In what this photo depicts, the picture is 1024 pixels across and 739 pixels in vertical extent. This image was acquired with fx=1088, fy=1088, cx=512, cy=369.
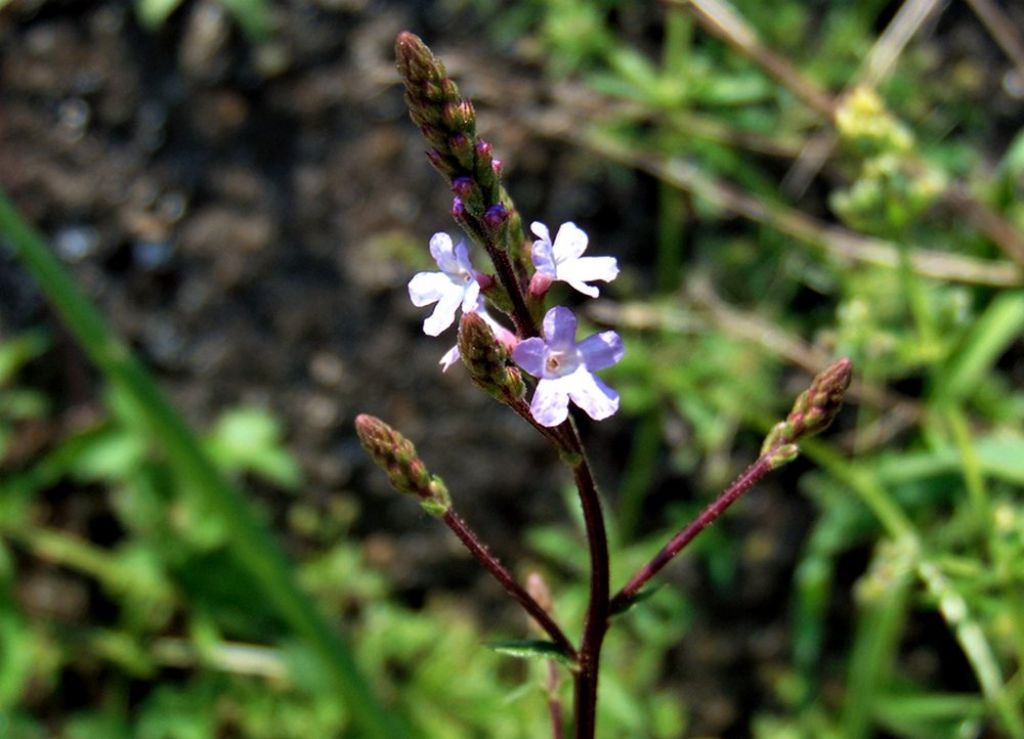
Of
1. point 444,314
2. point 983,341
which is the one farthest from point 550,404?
point 983,341

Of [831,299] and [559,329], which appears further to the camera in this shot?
[831,299]

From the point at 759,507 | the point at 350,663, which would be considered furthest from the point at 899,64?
the point at 350,663

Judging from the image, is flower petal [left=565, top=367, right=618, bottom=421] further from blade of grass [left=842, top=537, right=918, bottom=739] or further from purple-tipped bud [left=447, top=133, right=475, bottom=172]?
blade of grass [left=842, top=537, right=918, bottom=739]

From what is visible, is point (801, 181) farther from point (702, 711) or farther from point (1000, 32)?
point (702, 711)

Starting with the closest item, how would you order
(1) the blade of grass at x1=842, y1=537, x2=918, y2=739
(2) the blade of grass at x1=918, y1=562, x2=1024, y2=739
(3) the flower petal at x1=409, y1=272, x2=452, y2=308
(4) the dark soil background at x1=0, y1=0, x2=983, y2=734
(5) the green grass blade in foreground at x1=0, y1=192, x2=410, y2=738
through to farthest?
(3) the flower petal at x1=409, y1=272, x2=452, y2=308, (5) the green grass blade in foreground at x1=0, y1=192, x2=410, y2=738, (2) the blade of grass at x1=918, y1=562, x2=1024, y2=739, (1) the blade of grass at x1=842, y1=537, x2=918, y2=739, (4) the dark soil background at x1=0, y1=0, x2=983, y2=734

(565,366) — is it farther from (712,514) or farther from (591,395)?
(712,514)

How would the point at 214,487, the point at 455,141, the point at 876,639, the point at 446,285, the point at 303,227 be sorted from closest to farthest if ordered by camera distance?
the point at 455,141 < the point at 446,285 < the point at 214,487 < the point at 876,639 < the point at 303,227

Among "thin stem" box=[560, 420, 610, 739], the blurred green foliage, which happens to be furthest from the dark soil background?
"thin stem" box=[560, 420, 610, 739]
